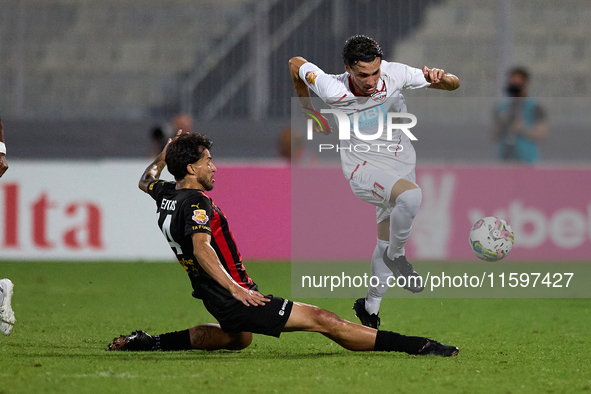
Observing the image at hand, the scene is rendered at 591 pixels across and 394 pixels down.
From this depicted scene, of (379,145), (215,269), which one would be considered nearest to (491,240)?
(379,145)

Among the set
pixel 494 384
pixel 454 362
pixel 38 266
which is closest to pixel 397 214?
pixel 454 362

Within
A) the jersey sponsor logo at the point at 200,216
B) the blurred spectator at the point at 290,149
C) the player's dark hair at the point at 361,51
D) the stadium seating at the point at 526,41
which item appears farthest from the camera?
the stadium seating at the point at 526,41

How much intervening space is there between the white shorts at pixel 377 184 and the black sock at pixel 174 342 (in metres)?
1.58

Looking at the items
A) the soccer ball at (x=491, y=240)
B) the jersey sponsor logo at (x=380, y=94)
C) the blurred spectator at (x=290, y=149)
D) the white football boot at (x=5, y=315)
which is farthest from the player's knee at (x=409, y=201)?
the blurred spectator at (x=290, y=149)

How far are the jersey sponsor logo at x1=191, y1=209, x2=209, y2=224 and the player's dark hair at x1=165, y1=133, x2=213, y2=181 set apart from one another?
0.31m

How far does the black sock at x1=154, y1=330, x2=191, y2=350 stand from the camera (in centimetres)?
546

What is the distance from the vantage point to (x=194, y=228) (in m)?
4.88

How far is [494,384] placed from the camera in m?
4.44

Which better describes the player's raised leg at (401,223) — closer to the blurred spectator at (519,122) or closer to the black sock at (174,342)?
the black sock at (174,342)

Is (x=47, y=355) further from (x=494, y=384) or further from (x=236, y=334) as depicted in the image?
(x=494, y=384)

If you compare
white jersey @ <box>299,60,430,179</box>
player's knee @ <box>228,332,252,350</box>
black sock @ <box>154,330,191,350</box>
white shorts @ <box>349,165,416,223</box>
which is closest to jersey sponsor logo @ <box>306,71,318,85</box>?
white jersey @ <box>299,60,430,179</box>

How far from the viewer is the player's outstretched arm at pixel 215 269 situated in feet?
15.8

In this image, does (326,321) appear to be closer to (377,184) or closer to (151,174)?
(377,184)

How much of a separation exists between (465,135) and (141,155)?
5.04 metres
